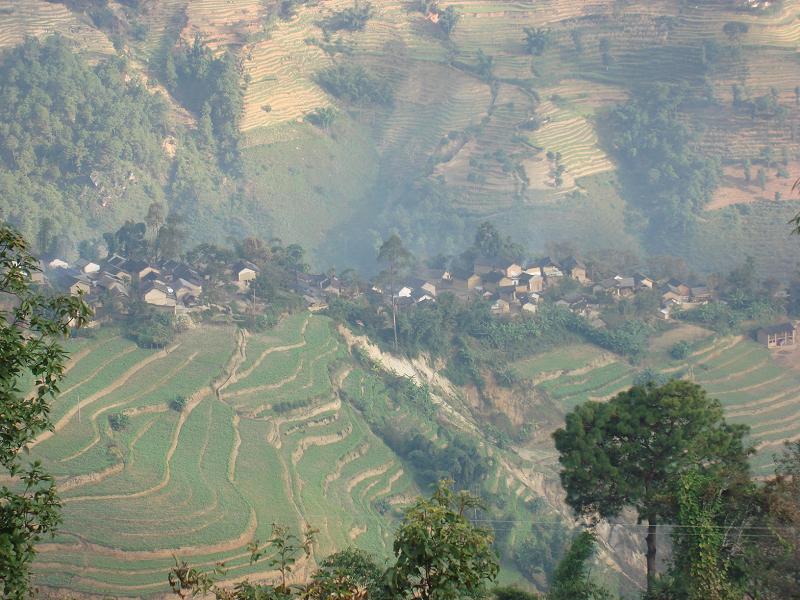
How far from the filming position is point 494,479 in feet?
91.9

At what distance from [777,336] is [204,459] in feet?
74.0

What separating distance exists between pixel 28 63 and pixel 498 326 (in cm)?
2817

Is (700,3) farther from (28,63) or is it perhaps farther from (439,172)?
(28,63)

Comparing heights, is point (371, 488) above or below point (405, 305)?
above

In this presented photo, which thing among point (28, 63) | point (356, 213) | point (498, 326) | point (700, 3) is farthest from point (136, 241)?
point (700, 3)

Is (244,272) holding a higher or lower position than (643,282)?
higher

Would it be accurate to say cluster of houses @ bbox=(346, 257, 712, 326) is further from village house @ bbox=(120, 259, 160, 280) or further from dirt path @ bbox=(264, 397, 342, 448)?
dirt path @ bbox=(264, 397, 342, 448)

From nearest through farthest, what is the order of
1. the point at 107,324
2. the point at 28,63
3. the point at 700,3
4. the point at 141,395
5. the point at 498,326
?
the point at 141,395
the point at 107,324
the point at 498,326
the point at 28,63
the point at 700,3

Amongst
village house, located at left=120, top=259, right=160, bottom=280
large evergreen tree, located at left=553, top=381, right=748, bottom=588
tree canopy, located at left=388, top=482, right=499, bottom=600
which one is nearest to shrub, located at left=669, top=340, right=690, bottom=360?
village house, located at left=120, top=259, right=160, bottom=280

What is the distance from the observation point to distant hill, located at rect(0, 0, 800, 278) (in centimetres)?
5388

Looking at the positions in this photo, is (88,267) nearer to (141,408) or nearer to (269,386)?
(269,386)

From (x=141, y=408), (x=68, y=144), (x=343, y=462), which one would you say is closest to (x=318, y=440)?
(x=343, y=462)

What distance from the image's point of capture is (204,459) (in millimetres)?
23234

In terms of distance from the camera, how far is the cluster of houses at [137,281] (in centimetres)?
3011
